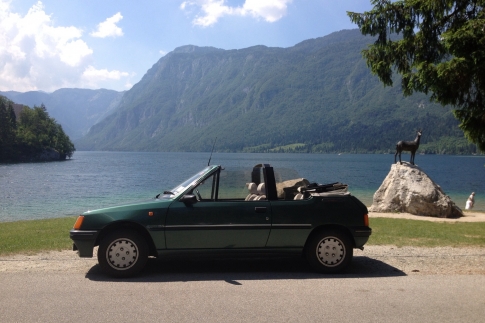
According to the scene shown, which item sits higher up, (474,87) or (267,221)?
(474,87)

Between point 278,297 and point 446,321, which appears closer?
point 446,321

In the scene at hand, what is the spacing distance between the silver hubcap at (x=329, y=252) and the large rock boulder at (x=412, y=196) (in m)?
13.6

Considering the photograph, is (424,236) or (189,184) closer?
(189,184)

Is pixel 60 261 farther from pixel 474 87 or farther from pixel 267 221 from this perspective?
pixel 474 87

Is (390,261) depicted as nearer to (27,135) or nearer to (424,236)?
(424,236)

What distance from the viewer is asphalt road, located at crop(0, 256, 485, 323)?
541cm

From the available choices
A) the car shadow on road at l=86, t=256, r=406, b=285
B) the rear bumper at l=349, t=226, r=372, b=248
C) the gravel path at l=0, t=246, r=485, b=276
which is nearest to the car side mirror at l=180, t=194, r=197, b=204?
the car shadow on road at l=86, t=256, r=406, b=285

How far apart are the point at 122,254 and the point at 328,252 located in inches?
131

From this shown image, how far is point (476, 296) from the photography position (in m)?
6.26

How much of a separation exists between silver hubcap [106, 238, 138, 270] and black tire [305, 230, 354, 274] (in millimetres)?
2806

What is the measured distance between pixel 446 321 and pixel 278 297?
6.78ft

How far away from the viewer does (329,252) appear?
759 cm

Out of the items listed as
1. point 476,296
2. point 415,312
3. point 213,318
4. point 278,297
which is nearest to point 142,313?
point 213,318

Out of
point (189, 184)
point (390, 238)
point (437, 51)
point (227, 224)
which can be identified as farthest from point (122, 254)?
point (437, 51)
